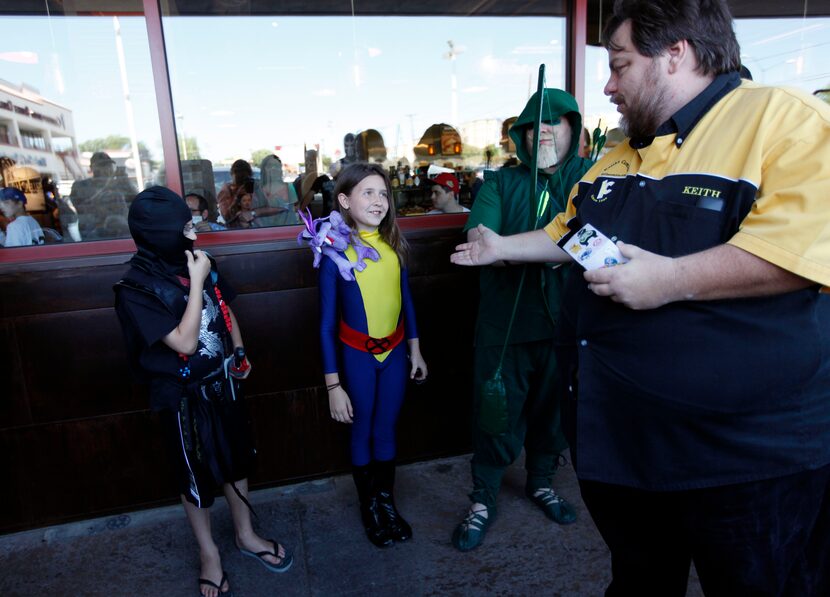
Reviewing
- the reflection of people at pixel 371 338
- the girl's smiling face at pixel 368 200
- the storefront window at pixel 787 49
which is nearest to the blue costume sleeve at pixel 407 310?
the reflection of people at pixel 371 338

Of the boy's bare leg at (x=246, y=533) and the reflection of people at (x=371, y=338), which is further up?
the reflection of people at (x=371, y=338)

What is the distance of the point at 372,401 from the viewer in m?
2.60

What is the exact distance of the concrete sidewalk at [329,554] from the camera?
2.45 meters

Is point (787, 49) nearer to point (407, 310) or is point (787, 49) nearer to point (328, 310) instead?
point (407, 310)

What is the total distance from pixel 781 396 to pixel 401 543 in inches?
77.4

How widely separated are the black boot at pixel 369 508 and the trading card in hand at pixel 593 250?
176cm

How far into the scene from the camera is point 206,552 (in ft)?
7.88

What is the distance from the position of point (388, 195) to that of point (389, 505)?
1516mm

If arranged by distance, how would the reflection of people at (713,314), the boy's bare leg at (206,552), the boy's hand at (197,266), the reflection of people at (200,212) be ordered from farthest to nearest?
the reflection of people at (200,212)
the boy's bare leg at (206,552)
the boy's hand at (197,266)
the reflection of people at (713,314)

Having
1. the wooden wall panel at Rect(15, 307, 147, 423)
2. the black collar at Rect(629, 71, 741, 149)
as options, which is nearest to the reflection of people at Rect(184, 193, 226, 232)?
the wooden wall panel at Rect(15, 307, 147, 423)

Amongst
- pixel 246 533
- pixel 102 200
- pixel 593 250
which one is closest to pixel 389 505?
pixel 246 533

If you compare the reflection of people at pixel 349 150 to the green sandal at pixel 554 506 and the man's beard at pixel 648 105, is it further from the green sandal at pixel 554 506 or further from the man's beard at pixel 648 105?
the man's beard at pixel 648 105

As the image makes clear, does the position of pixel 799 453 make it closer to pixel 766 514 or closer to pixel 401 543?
pixel 766 514

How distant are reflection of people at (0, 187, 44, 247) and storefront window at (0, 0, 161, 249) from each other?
36mm
